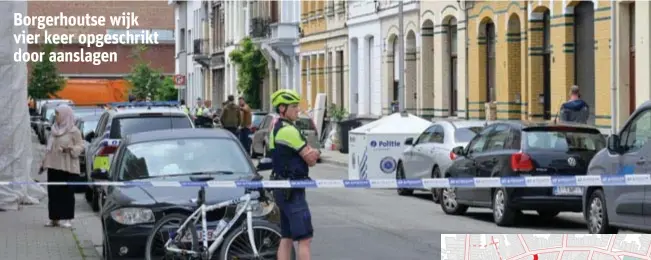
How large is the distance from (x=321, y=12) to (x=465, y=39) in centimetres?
1811

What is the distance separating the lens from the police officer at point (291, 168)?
421 inches

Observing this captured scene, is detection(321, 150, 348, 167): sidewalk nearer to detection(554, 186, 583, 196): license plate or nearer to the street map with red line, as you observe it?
detection(554, 186, 583, 196): license plate

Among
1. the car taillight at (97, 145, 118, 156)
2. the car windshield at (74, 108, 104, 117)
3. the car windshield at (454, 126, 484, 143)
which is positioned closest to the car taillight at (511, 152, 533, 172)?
the car windshield at (454, 126, 484, 143)

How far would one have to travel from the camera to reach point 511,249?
611 cm

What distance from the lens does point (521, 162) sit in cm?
1789

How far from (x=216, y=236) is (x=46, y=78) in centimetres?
6349

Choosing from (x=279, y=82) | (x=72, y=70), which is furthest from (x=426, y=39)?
(x=72, y=70)

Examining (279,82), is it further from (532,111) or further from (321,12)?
(532,111)

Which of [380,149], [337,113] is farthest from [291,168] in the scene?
[337,113]

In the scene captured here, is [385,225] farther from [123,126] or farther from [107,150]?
[123,126]

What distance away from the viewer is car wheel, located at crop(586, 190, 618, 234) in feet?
51.1

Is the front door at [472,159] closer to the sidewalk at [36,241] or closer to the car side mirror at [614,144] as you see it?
the car side mirror at [614,144]

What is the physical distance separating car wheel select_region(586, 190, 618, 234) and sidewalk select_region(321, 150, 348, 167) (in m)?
20.7

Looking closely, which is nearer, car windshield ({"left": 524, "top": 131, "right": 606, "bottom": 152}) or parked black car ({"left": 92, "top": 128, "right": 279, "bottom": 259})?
parked black car ({"left": 92, "top": 128, "right": 279, "bottom": 259})
